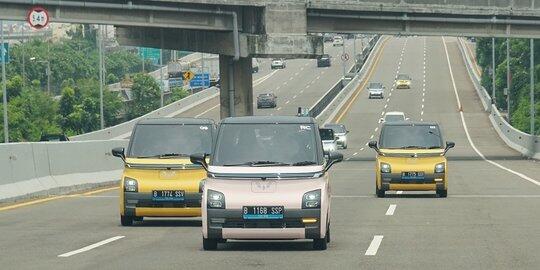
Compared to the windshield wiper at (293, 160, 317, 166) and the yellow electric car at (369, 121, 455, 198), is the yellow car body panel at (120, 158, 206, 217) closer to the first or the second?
the windshield wiper at (293, 160, 317, 166)

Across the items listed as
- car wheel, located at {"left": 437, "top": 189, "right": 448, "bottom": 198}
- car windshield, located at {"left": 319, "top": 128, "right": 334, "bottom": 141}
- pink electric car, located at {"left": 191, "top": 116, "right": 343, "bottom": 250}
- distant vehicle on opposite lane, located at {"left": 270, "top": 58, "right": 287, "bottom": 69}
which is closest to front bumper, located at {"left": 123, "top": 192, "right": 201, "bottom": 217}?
pink electric car, located at {"left": 191, "top": 116, "right": 343, "bottom": 250}

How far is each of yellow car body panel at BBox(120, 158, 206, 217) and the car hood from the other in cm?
463

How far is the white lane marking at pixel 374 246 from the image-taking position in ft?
54.2

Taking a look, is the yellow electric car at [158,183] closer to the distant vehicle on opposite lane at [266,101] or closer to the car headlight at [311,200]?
the car headlight at [311,200]

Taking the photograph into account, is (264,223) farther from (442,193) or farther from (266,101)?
(266,101)

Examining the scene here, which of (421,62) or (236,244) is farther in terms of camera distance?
(421,62)

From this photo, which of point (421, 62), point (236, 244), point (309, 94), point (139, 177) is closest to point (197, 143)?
point (139, 177)

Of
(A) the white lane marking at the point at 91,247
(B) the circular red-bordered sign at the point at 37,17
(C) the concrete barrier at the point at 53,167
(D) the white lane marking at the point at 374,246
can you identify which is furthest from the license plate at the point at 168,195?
(B) the circular red-bordered sign at the point at 37,17

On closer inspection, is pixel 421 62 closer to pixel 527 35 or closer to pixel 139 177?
pixel 527 35

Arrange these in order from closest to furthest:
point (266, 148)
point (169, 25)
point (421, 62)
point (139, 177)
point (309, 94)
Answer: point (266, 148), point (139, 177), point (169, 25), point (309, 94), point (421, 62)

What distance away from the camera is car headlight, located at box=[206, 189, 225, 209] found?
16.5 meters

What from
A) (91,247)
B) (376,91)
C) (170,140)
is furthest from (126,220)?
(376,91)

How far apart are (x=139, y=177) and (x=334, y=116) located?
278 feet

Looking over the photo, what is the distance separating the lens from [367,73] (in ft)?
485
